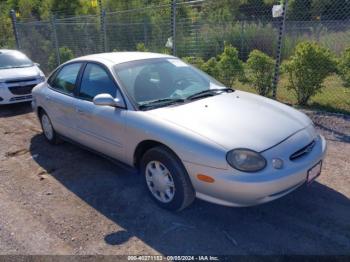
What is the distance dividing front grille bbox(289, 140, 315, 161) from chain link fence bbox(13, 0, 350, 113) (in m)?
3.84

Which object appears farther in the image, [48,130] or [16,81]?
[16,81]

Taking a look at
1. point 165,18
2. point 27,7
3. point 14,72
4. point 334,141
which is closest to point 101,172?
point 334,141

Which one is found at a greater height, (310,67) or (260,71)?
(310,67)

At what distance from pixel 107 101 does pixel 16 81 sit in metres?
5.33

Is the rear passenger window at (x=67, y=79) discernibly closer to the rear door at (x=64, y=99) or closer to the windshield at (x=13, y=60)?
the rear door at (x=64, y=99)

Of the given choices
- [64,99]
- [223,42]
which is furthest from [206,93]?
[223,42]

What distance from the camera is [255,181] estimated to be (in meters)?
3.01

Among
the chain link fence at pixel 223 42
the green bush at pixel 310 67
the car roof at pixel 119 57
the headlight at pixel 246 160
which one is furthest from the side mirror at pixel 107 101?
the green bush at pixel 310 67

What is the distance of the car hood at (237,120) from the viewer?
3.22 metres

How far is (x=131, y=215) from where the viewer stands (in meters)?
3.71

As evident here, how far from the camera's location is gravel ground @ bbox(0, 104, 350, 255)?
3.18 metres

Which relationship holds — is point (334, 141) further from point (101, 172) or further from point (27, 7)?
point (27, 7)

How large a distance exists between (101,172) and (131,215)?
1196 millimetres

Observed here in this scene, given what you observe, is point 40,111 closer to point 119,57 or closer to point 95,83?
point 95,83
